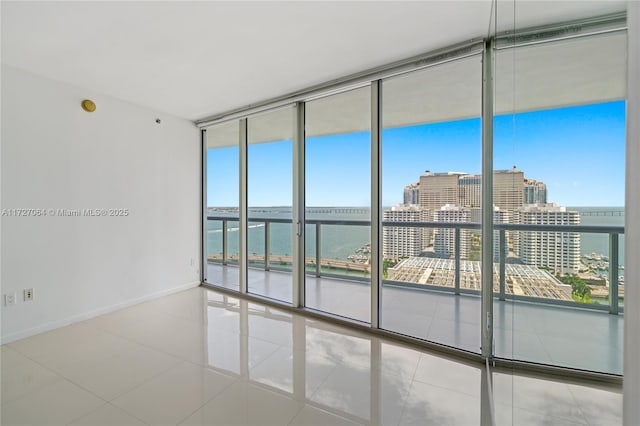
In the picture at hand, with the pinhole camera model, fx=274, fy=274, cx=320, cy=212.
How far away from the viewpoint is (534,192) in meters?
0.96

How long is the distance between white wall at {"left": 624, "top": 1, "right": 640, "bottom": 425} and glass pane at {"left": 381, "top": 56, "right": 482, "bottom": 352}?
94.6 inches

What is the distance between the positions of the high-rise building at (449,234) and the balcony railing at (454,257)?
2.0 inches

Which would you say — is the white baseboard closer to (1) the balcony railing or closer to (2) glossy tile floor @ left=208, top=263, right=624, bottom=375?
(2) glossy tile floor @ left=208, top=263, right=624, bottom=375

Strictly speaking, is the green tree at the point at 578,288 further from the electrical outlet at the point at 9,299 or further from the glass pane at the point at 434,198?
the electrical outlet at the point at 9,299

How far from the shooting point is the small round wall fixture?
3.15m

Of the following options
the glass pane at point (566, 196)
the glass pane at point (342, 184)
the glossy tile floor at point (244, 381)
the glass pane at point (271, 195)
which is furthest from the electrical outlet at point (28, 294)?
the glass pane at point (566, 196)

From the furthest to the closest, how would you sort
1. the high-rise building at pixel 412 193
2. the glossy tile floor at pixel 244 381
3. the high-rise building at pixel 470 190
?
the high-rise building at pixel 412 193
the high-rise building at pixel 470 190
the glossy tile floor at pixel 244 381

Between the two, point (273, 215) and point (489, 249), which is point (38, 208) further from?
point (489, 249)

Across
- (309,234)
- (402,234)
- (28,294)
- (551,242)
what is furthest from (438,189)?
(28,294)

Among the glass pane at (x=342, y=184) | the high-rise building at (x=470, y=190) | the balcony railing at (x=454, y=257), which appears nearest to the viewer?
the balcony railing at (x=454, y=257)

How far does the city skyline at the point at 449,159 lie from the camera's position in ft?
1.75

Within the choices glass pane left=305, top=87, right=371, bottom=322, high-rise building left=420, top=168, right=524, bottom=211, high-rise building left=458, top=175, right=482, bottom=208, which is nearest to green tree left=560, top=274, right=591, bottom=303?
high-rise building left=420, top=168, right=524, bottom=211

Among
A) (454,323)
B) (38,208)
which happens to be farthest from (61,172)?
(454,323)

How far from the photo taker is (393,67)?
2646 mm
